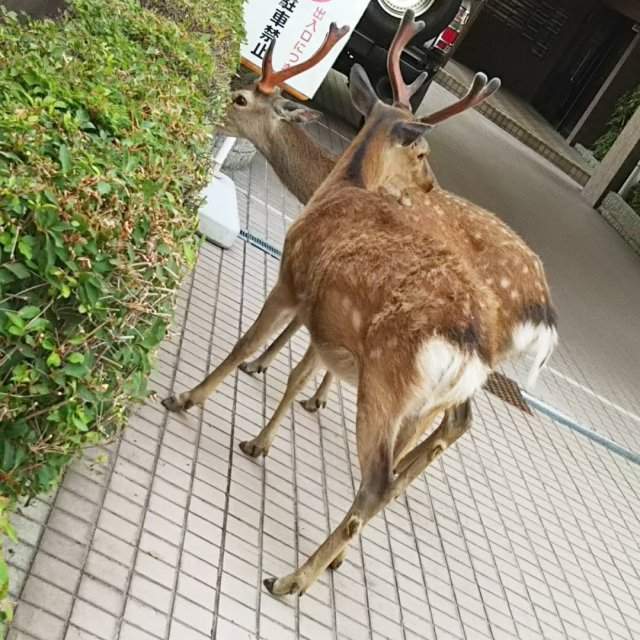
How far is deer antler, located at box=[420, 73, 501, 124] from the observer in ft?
19.3

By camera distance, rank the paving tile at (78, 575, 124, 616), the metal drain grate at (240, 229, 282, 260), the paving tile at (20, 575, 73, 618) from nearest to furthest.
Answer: the paving tile at (20, 575, 73, 618)
the paving tile at (78, 575, 124, 616)
the metal drain grate at (240, 229, 282, 260)

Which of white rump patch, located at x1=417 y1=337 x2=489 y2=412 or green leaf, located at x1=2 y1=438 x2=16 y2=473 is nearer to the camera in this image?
green leaf, located at x1=2 y1=438 x2=16 y2=473

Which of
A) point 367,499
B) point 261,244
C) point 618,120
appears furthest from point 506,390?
point 618,120

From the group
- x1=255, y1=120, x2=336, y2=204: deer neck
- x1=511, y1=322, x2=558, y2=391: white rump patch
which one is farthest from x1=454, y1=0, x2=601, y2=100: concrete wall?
x1=511, y1=322, x2=558, y2=391: white rump patch

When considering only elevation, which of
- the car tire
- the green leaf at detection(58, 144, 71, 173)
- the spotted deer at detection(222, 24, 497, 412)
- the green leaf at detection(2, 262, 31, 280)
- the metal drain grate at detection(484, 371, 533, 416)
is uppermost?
the car tire

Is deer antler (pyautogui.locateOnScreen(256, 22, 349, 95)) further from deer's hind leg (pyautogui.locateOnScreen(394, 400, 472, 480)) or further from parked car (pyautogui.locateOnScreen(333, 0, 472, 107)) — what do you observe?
parked car (pyautogui.locateOnScreen(333, 0, 472, 107))

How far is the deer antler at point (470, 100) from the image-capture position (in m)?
5.89

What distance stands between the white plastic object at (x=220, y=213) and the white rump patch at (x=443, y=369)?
2789mm

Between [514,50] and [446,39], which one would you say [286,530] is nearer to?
[446,39]

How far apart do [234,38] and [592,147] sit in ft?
71.8

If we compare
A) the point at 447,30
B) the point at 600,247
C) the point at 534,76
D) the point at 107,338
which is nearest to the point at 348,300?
the point at 107,338

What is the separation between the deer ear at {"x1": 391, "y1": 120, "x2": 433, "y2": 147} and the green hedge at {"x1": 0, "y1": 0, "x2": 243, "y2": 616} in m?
2.06

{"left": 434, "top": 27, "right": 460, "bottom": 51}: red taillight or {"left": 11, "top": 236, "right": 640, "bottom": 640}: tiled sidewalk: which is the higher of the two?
{"left": 434, "top": 27, "right": 460, "bottom": 51}: red taillight

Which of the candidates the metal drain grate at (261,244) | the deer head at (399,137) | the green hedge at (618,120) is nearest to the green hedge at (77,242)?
the deer head at (399,137)
